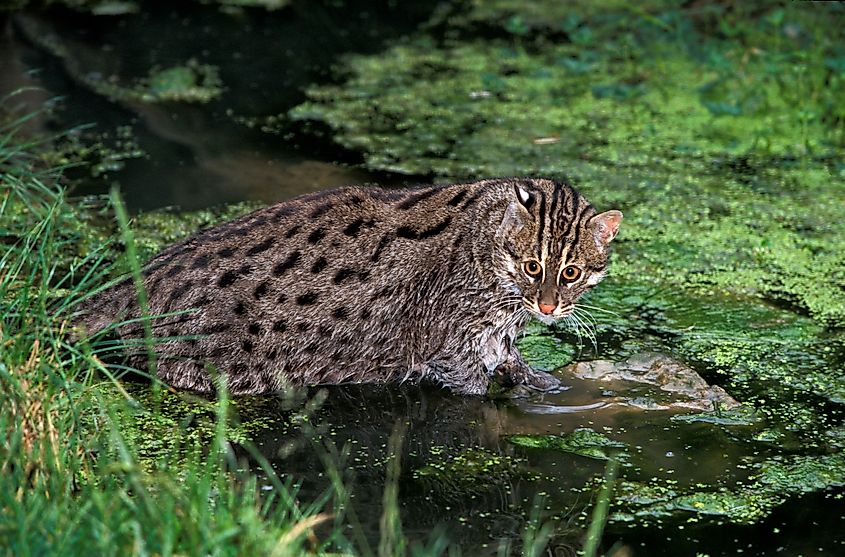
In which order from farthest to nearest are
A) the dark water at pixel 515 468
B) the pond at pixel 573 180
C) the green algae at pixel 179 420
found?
the green algae at pixel 179 420
the pond at pixel 573 180
the dark water at pixel 515 468

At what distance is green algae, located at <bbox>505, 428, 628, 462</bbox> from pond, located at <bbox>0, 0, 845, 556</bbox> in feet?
0.06

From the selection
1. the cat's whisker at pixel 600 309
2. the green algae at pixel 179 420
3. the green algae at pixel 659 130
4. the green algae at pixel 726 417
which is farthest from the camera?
the green algae at pixel 659 130

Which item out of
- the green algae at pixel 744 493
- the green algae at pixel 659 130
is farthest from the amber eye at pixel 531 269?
the green algae at pixel 659 130

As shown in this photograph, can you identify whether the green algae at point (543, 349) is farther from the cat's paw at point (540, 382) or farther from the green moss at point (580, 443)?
the green moss at point (580, 443)

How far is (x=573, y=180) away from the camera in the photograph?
8625mm

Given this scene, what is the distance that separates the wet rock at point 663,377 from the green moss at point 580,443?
1.34 feet

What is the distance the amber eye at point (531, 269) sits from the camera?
19.5 feet

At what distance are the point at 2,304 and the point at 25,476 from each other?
1.02 m

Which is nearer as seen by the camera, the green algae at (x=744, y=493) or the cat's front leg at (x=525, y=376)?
the green algae at (x=744, y=493)

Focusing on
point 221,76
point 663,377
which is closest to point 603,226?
point 663,377

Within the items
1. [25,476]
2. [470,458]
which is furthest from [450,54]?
[25,476]

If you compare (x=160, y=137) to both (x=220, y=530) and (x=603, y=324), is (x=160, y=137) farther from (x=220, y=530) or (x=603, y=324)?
(x=220, y=530)

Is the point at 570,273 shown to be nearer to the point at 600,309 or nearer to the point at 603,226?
the point at 603,226

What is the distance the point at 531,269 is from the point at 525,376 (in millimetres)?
550
